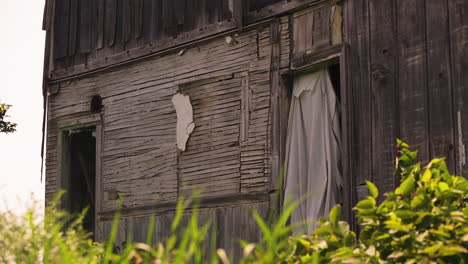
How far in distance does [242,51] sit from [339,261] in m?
5.76

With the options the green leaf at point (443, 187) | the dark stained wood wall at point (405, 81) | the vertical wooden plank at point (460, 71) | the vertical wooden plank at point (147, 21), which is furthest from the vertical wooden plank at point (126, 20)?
the green leaf at point (443, 187)

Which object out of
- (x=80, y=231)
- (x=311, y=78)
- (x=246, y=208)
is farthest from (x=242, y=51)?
(x=80, y=231)

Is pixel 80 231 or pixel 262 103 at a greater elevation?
pixel 262 103

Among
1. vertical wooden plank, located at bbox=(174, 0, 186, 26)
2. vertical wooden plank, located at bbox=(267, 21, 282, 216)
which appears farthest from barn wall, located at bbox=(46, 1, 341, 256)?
vertical wooden plank, located at bbox=(174, 0, 186, 26)

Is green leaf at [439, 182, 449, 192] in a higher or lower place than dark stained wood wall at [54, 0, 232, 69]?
lower

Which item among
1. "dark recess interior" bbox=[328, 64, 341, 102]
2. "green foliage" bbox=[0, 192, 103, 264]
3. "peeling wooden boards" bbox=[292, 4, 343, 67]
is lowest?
"green foliage" bbox=[0, 192, 103, 264]

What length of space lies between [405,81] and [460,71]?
1.97 feet

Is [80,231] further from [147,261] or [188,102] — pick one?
[188,102]

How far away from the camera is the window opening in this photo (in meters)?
11.4

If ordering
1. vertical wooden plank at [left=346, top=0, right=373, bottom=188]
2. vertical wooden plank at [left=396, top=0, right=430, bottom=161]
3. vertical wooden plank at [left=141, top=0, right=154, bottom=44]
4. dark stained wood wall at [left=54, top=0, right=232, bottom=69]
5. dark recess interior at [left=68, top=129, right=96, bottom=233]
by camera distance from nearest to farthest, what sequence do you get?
vertical wooden plank at [left=396, top=0, right=430, bottom=161]
vertical wooden plank at [left=346, top=0, right=373, bottom=188]
dark stained wood wall at [left=54, top=0, right=232, bottom=69]
vertical wooden plank at [left=141, top=0, right=154, bottom=44]
dark recess interior at [left=68, top=129, right=96, bottom=233]

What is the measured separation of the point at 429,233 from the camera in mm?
3357

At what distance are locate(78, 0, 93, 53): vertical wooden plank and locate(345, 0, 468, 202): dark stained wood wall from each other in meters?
4.78

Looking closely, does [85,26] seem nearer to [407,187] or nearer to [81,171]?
[81,171]

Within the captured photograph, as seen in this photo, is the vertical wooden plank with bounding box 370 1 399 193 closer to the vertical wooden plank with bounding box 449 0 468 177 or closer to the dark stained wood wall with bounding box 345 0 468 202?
the dark stained wood wall with bounding box 345 0 468 202
